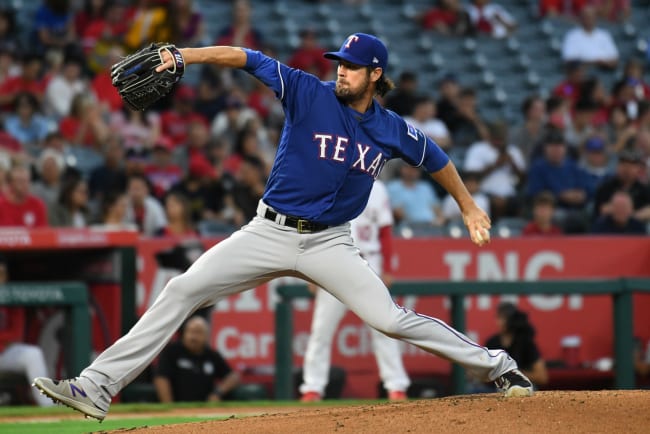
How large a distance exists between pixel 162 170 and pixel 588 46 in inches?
281

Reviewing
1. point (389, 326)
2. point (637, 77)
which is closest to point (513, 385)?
point (389, 326)

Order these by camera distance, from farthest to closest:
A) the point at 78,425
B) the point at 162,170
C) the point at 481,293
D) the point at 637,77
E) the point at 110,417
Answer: the point at 637,77 < the point at 162,170 < the point at 481,293 < the point at 110,417 < the point at 78,425

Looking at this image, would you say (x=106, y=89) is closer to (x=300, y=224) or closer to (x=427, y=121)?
(x=427, y=121)

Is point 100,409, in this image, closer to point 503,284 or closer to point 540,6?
point 503,284

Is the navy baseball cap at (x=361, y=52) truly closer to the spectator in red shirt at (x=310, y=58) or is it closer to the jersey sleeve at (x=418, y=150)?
the jersey sleeve at (x=418, y=150)

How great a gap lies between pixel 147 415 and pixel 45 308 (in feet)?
5.25

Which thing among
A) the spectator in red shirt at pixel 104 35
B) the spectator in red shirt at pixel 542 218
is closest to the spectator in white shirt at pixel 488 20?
the spectator in red shirt at pixel 104 35

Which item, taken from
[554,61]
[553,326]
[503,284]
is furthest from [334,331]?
[554,61]

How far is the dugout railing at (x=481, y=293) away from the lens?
30.7ft

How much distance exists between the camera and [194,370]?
9398mm

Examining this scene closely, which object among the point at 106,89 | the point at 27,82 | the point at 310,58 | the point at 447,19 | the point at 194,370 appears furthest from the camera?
the point at 447,19

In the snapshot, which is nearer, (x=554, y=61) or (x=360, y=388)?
(x=360, y=388)

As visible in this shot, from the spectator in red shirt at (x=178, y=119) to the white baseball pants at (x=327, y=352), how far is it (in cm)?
402

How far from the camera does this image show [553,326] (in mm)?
10562
